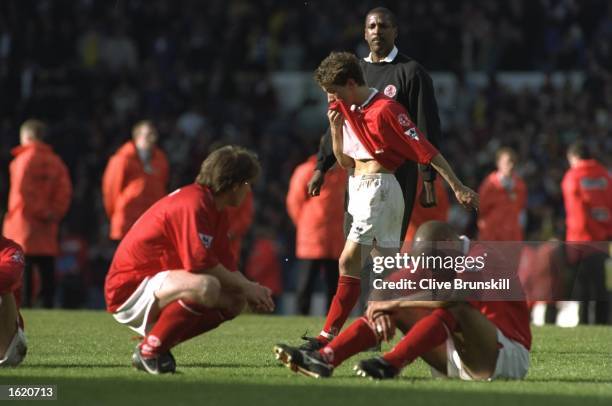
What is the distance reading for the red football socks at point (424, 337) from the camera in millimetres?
7227

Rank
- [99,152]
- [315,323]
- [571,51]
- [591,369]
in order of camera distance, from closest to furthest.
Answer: [591,369], [315,323], [99,152], [571,51]

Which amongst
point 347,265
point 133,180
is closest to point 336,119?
point 347,265

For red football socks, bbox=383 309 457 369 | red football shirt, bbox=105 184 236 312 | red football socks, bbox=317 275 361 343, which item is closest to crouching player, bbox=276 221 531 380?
red football socks, bbox=383 309 457 369

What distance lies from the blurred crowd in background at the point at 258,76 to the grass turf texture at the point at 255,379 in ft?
36.2

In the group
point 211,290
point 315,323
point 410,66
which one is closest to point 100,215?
point 315,323

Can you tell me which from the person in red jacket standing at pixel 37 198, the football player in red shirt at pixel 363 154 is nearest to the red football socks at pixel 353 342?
the football player in red shirt at pixel 363 154

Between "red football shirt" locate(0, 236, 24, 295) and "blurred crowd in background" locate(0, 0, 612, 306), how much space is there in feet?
42.4

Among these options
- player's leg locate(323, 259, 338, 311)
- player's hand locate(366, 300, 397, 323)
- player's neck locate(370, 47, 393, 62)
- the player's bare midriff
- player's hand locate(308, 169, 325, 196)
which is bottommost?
player's leg locate(323, 259, 338, 311)

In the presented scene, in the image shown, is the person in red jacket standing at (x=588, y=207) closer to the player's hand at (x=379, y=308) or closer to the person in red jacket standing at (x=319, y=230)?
Answer: the person in red jacket standing at (x=319, y=230)

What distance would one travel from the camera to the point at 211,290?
7.55 metres

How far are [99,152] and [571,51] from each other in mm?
9449

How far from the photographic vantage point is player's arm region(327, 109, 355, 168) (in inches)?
357

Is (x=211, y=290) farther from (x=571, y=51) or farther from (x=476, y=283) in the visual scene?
(x=571, y=51)

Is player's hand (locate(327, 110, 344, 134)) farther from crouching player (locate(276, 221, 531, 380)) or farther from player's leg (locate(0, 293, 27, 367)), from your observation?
player's leg (locate(0, 293, 27, 367))
